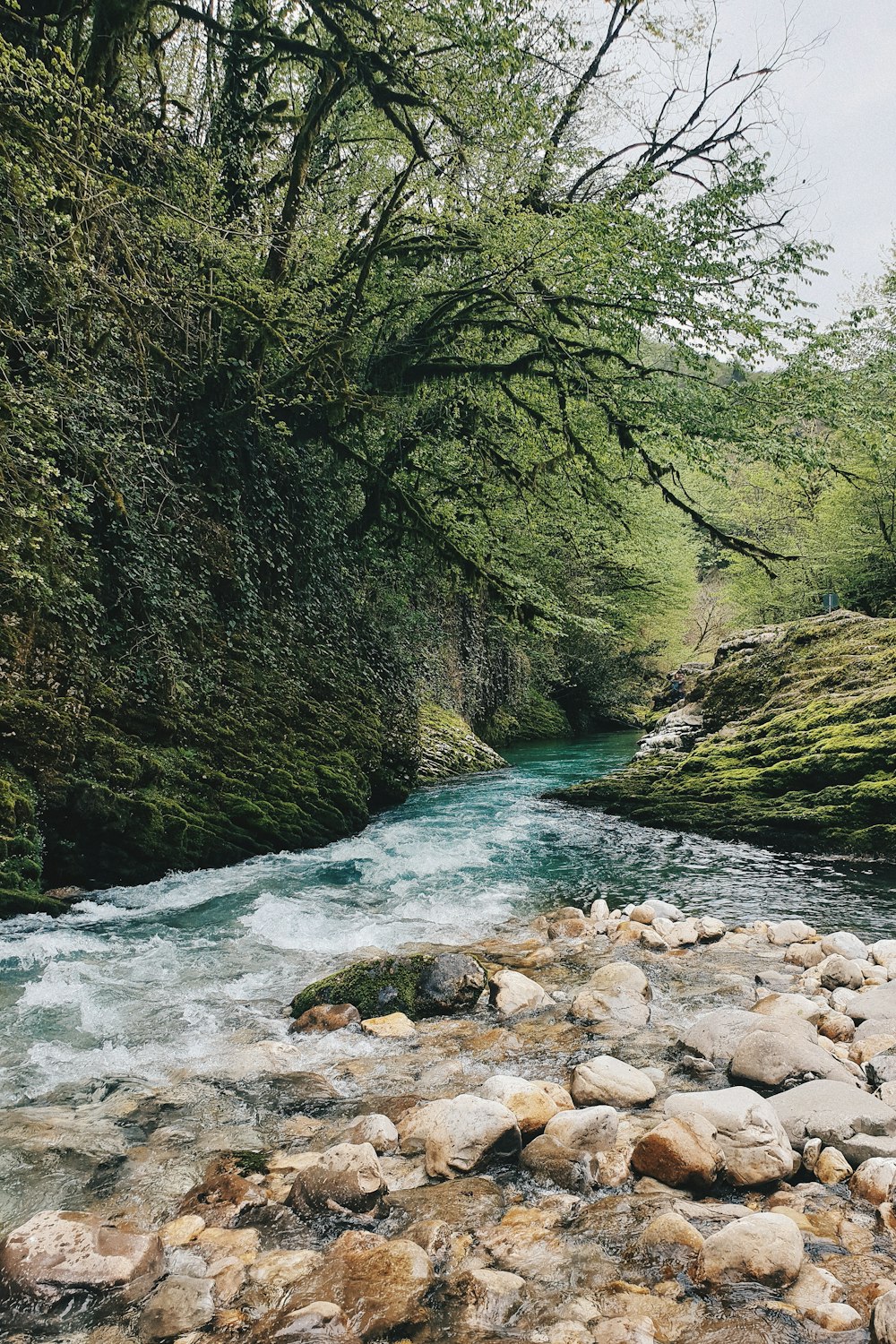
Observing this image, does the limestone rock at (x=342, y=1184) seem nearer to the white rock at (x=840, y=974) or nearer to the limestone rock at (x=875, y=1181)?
the limestone rock at (x=875, y=1181)

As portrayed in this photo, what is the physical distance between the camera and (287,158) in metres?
11.4

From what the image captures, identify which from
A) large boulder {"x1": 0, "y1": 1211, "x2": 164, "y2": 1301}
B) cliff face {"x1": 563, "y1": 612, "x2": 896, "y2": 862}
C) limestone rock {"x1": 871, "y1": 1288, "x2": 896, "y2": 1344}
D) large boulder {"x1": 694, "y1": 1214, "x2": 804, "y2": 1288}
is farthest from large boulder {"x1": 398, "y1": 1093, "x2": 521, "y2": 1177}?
cliff face {"x1": 563, "y1": 612, "x2": 896, "y2": 862}

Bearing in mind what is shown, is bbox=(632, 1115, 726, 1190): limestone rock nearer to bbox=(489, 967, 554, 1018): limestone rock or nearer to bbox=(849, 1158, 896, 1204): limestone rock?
bbox=(849, 1158, 896, 1204): limestone rock

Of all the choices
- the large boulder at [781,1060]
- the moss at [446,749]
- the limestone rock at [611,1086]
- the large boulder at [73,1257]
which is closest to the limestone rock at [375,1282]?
the large boulder at [73,1257]

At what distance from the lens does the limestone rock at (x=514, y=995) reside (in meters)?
4.59

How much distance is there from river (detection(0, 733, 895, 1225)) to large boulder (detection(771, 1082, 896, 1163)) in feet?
7.39

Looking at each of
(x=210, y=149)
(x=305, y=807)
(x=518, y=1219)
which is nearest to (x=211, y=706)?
(x=305, y=807)

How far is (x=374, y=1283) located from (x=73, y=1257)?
36.4 inches

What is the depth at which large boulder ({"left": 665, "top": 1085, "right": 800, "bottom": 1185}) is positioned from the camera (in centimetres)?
274

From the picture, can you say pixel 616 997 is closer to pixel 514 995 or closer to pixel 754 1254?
pixel 514 995

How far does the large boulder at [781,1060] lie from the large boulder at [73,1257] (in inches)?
103

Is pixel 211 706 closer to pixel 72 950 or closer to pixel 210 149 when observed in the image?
pixel 72 950

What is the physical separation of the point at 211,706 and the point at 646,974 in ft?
19.2

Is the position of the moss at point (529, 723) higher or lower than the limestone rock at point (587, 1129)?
higher
